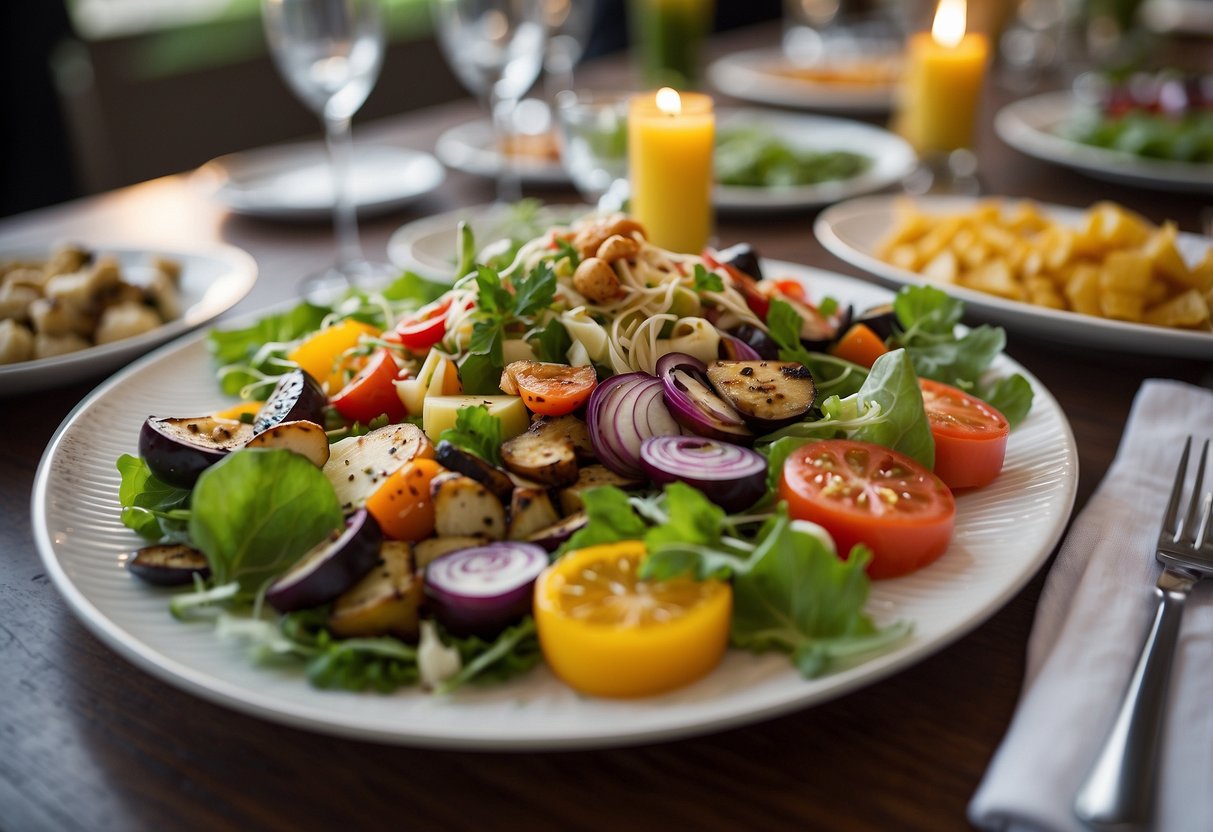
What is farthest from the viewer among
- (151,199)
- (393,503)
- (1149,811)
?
(151,199)

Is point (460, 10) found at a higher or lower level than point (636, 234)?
higher

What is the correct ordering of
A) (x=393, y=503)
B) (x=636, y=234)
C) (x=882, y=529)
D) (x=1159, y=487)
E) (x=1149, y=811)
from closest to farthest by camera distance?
(x=1149, y=811) < (x=882, y=529) < (x=393, y=503) < (x=1159, y=487) < (x=636, y=234)

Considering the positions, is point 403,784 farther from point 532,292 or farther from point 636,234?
point 636,234

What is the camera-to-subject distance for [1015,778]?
913 mm

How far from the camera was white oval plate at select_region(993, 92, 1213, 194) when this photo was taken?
2.85 meters

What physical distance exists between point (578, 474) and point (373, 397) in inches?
15.9

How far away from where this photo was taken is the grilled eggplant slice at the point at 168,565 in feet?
3.78

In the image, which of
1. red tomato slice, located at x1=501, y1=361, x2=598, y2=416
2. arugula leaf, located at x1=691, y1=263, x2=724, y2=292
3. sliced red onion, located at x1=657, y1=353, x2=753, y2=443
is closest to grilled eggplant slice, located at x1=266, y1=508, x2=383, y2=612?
red tomato slice, located at x1=501, y1=361, x2=598, y2=416

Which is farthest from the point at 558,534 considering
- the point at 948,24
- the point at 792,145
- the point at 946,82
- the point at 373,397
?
the point at 948,24

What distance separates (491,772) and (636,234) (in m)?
0.94

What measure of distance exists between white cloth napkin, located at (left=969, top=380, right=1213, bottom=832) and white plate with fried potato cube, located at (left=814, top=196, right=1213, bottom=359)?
1.09 ft

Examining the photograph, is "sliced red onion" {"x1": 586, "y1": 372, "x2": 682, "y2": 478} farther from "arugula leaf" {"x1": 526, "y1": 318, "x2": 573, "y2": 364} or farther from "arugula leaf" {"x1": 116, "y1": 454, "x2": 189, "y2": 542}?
"arugula leaf" {"x1": 116, "y1": 454, "x2": 189, "y2": 542}

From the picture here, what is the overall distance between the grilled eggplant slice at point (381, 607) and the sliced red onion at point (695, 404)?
42cm

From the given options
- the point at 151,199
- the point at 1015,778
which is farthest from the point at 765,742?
the point at 151,199
